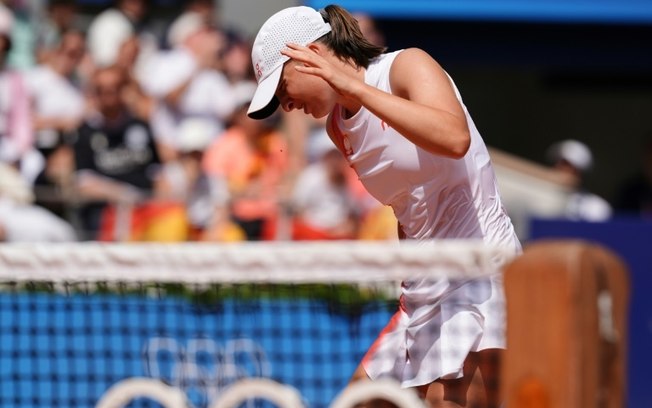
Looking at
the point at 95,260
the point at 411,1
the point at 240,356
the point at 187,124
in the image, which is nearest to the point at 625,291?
the point at 95,260

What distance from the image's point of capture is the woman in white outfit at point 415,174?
380 centimetres

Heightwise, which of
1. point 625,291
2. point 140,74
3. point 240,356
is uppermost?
point 140,74

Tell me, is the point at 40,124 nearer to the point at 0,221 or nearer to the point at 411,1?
the point at 0,221

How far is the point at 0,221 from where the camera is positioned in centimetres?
880

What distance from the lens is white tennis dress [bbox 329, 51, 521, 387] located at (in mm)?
3918

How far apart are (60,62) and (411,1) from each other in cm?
322

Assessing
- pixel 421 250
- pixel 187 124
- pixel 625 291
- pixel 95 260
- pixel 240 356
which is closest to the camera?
pixel 625 291

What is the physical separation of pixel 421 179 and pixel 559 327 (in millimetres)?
1444

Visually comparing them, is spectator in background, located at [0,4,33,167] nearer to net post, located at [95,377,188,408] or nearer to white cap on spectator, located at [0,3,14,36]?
white cap on spectator, located at [0,3,14,36]

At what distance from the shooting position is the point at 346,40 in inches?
154

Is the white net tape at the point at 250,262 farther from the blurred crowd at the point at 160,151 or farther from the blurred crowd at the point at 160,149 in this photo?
the blurred crowd at the point at 160,151

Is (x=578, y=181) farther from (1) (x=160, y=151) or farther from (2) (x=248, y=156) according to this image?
(1) (x=160, y=151)

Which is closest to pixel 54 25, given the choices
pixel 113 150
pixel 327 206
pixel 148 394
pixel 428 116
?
pixel 113 150

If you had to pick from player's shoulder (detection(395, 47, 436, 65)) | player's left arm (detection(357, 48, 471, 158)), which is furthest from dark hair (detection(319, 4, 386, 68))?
player's left arm (detection(357, 48, 471, 158))
